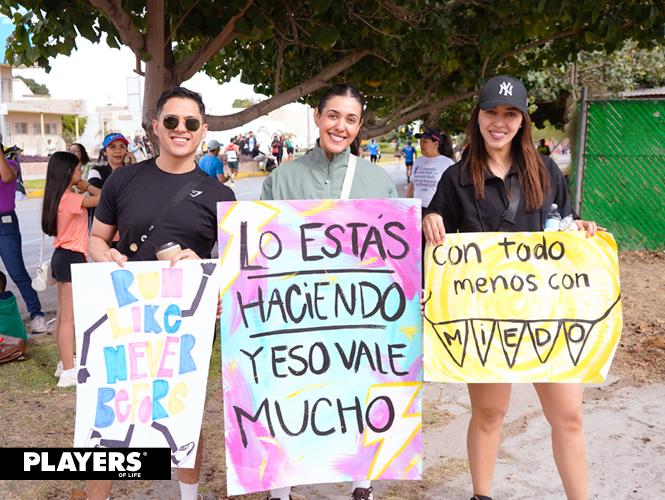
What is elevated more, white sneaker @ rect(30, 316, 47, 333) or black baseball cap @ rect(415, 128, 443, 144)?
black baseball cap @ rect(415, 128, 443, 144)

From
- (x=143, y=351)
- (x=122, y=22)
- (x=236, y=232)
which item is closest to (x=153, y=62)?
(x=122, y=22)

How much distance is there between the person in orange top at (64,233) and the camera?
4.49 meters

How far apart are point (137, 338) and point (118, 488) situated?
3.97 feet

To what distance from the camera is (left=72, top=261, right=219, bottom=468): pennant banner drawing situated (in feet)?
7.93

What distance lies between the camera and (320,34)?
17.8 ft

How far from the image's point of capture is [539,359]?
251 centimetres

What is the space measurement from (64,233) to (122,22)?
176 centimetres

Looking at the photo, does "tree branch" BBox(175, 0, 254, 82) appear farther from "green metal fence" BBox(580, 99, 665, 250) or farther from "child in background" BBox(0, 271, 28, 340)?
"green metal fence" BBox(580, 99, 665, 250)

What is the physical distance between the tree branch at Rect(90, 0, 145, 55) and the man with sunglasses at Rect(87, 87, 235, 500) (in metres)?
2.57

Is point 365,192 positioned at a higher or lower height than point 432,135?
lower

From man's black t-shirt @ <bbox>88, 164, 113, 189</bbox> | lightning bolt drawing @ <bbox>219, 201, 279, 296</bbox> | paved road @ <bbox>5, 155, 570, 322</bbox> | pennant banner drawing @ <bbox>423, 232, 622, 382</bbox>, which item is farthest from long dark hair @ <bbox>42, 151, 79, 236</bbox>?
pennant banner drawing @ <bbox>423, 232, 622, 382</bbox>

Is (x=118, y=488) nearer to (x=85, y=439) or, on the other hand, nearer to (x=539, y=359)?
(x=85, y=439)

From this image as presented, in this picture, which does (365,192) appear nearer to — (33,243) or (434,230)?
(434,230)

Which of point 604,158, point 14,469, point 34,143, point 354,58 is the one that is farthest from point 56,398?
point 34,143
